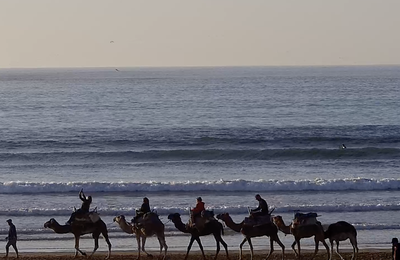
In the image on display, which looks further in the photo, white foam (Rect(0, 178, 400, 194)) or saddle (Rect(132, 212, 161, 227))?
white foam (Rect(0, 178, 400, 194))

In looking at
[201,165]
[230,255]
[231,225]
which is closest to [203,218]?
[231,225]

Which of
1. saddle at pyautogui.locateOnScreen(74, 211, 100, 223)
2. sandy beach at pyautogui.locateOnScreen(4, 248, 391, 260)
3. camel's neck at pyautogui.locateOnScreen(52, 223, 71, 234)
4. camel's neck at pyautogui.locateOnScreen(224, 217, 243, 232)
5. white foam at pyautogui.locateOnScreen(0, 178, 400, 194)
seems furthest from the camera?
white foam at pyautogui.locateOnScreen(0, 178, 400, 194)

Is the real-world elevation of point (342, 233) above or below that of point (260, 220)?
below

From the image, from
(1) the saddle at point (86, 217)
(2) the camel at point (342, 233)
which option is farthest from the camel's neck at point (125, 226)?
(2) the camel at point (342, 233)

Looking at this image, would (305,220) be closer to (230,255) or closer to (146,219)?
(230,255)

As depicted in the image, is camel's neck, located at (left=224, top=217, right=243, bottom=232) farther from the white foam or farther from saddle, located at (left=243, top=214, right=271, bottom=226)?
the white foam

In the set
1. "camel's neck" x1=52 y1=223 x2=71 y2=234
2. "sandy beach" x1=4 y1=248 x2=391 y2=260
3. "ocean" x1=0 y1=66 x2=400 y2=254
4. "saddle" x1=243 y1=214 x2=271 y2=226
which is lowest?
"ocean" x1=0 y1=66 x2=400 y2=254

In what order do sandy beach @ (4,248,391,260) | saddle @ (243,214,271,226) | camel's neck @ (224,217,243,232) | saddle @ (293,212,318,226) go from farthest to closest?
camel's neck @ (224,217,243,232) < sandy beach @ (4,248,391,260) < saddle @ (243,214,271,226) < saddle @ (293,212,318,226)

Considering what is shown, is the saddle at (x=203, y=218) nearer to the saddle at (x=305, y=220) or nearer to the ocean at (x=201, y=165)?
the saddle at (x=305, y=220)

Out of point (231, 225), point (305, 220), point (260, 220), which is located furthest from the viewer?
point (231, 225)

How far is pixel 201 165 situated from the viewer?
132 ft

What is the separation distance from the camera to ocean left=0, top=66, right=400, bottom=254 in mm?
26469

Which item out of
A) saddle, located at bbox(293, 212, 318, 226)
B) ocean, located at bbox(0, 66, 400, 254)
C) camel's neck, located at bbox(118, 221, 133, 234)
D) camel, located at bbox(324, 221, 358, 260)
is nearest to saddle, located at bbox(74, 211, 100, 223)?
camel's neck, located at bbox(118, 221, 133, 234)

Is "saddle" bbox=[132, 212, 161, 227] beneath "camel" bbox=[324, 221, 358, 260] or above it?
above
